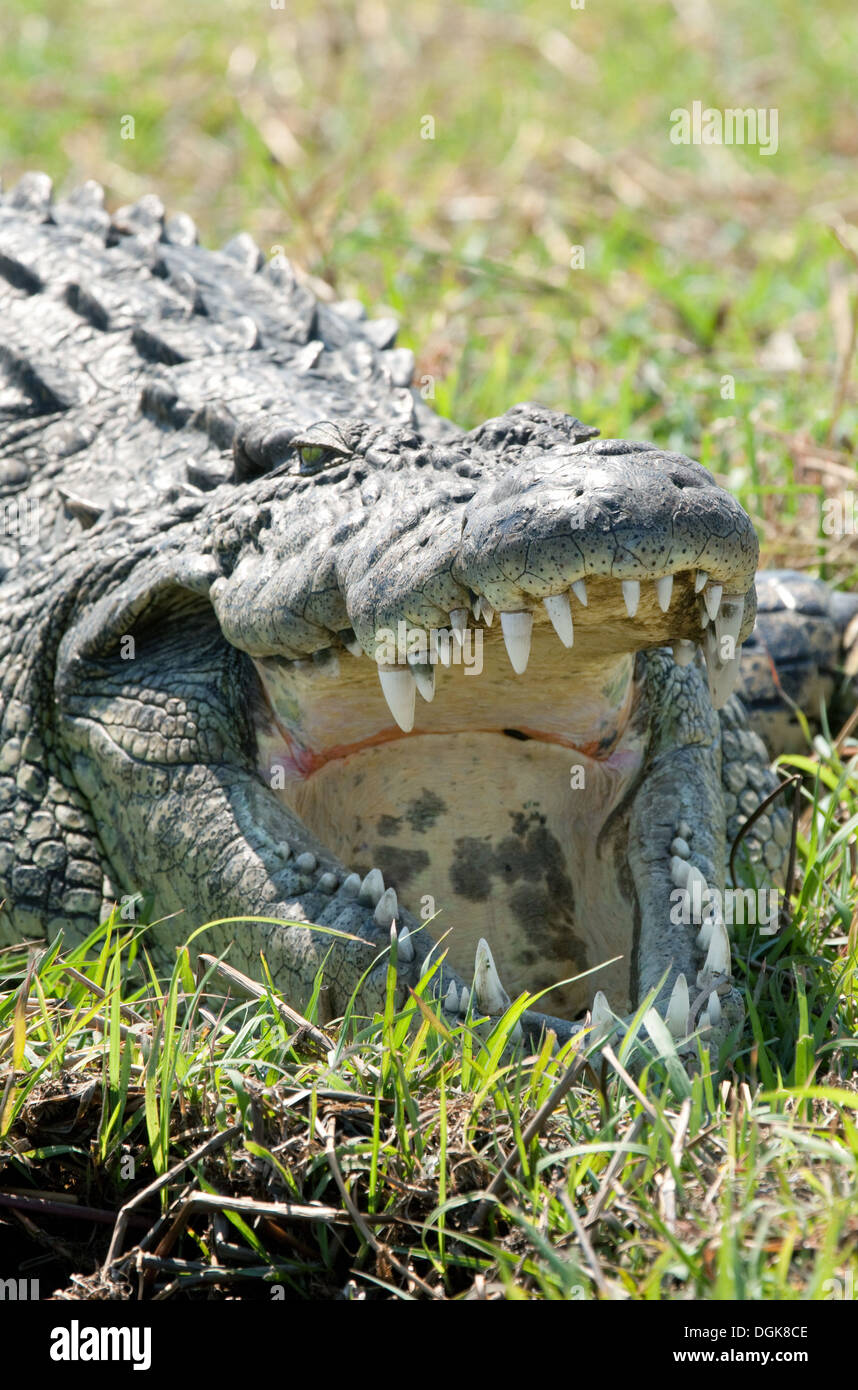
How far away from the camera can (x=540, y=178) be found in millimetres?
7262

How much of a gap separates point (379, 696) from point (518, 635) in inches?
23.2

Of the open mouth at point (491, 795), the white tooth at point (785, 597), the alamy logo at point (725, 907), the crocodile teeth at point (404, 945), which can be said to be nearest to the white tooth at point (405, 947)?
the crocodile teeth at point (404, 945)

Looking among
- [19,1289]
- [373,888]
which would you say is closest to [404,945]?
[373,888]

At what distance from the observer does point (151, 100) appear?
8227 millimetres

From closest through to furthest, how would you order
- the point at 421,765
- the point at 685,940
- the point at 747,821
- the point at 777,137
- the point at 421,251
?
the point at 685,940
the point at 421,765
the point at 747,821
the point at 421,251
the point at 777,137

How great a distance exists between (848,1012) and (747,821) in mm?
607

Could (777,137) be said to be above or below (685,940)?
above

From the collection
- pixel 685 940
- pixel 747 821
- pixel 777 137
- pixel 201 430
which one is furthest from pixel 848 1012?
pixel 777 137

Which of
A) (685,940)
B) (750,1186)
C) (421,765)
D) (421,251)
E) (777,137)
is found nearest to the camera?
(750,1186)

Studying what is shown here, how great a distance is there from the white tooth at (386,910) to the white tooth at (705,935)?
538mm
